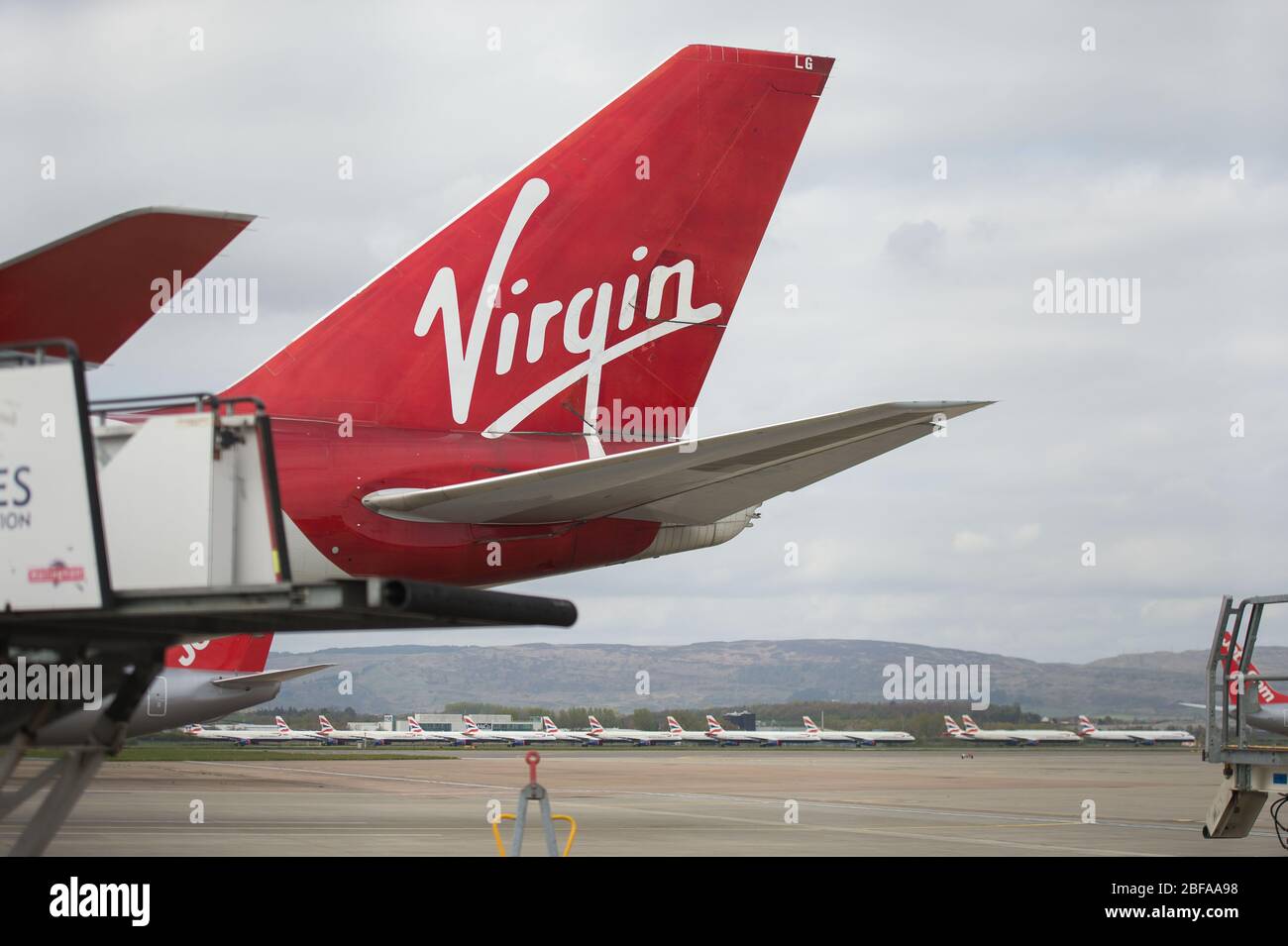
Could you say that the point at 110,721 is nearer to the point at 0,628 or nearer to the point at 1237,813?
the point at 0,628

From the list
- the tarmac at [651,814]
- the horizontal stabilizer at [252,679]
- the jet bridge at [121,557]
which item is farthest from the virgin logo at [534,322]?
the horizontal stabilizer at [252,679]

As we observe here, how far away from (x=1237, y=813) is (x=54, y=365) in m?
18.9

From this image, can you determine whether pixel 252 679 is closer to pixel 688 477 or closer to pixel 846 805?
pixel 846 805

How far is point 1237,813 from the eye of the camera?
2053cm

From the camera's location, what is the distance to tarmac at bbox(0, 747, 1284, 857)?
1998cm

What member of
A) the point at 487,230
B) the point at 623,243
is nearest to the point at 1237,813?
the point at 623,243

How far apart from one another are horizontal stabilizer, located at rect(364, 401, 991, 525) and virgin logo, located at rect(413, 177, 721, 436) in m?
1.88

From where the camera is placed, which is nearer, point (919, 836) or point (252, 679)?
point (919, 836)

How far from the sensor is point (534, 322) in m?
15.2

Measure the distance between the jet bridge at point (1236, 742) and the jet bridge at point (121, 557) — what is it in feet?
49.6

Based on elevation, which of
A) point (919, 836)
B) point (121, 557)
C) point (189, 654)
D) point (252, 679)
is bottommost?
point (919, 836)

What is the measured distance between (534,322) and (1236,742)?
39.9 feet

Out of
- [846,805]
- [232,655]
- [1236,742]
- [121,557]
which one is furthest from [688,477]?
[232,655]

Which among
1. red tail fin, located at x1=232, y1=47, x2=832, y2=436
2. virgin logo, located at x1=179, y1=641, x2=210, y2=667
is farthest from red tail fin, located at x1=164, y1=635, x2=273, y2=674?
red tail fin, located at x1=232, y1=47, x2=832, y2=436
